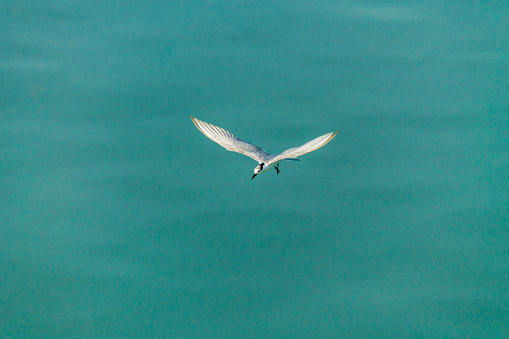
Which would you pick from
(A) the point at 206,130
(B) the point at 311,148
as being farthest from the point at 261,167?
(A) the point at 206,130

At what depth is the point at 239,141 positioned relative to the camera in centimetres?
800

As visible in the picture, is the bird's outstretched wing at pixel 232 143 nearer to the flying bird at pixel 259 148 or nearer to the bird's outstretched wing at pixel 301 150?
the flying bird at pixel 259 148

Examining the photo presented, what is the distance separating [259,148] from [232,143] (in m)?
0.37

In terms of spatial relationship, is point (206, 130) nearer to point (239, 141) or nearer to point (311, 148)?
point (239, 141)

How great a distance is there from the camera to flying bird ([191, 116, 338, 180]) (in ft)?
24.3

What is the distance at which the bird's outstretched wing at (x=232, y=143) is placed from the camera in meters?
7.79

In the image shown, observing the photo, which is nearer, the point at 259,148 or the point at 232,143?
the point at 259,148

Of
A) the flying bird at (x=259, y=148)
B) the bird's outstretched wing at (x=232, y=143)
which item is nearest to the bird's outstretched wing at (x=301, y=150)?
the flying bird at (x=259, y=148)

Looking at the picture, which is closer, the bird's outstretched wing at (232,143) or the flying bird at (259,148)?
the flying bird at (259,148)

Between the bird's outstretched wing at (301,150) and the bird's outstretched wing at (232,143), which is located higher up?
the bird's outstretched wing at (232,143)

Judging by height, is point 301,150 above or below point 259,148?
below

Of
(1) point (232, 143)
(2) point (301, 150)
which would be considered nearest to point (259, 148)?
(1) point (232, 143)

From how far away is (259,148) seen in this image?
7.89 m

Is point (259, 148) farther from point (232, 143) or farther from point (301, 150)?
point (301, 150)
